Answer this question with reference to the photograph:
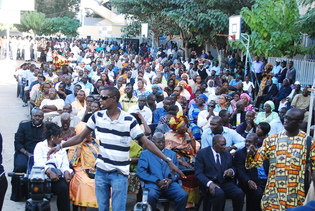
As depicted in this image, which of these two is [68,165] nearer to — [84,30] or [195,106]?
[195,106]

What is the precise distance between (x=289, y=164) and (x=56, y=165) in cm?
308

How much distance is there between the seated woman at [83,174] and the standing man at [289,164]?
2514mm

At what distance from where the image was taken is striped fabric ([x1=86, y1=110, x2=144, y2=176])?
5059 millimetres

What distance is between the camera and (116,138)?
505 cm

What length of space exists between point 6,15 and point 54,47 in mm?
6512

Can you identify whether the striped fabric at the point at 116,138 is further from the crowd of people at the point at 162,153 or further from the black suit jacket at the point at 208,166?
the black suit jacket at the point at 208,166

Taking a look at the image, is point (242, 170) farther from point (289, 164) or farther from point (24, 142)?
point (24, 142)

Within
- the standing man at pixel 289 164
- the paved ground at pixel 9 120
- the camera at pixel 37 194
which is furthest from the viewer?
the paved ground at pixel 9 120

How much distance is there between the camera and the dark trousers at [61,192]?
6465 millimetres

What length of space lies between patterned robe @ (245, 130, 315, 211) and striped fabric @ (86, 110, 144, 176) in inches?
57.4

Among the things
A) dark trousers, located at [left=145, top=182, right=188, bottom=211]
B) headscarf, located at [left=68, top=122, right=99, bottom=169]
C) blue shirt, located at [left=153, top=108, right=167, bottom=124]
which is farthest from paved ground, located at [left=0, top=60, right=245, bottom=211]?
blue shirt, located at [left=153, top=108, right=167, bottom=124]

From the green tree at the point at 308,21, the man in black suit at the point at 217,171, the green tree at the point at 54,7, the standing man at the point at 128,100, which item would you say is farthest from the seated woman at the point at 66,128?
the green tree at the point at 54,7

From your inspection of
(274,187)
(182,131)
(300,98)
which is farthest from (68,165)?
(300,98)

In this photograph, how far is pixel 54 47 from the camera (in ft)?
119
